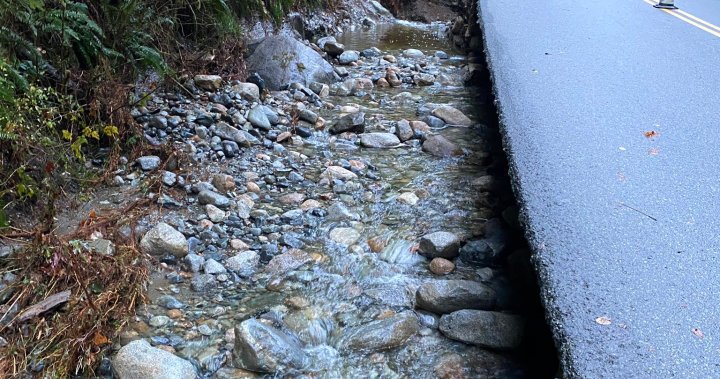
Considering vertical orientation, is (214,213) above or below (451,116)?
above

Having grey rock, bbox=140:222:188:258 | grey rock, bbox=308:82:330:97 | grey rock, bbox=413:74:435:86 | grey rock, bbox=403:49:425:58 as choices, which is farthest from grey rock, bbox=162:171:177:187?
grey rock, bbox=403:49:425:58

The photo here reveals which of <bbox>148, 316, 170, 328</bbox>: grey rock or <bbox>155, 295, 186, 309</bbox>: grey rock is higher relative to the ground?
<bbox>148, 316, 170, 328</bbox>: grey rock

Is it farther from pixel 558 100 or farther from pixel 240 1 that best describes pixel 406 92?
pixel 558 100

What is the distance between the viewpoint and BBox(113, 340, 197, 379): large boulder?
2.46 meters

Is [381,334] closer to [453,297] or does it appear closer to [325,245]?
[453,297]

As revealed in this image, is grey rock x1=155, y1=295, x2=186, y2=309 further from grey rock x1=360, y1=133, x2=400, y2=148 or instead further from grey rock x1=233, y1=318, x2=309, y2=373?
grey rock x1=360, y1=133, x2=400, y2=148

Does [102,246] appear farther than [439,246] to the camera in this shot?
No

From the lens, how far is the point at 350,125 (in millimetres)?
5402

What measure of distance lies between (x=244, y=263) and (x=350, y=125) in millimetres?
2345

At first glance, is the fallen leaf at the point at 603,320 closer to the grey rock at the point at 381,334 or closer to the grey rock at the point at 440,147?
the grey rock at the point at 381,334

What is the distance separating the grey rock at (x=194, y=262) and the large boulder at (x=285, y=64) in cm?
333

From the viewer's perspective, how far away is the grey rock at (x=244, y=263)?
10.8ft

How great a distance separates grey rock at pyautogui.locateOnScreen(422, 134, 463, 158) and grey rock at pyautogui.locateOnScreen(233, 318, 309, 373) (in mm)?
2694

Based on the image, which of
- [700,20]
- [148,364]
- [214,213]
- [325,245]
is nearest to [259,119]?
[214,213]
